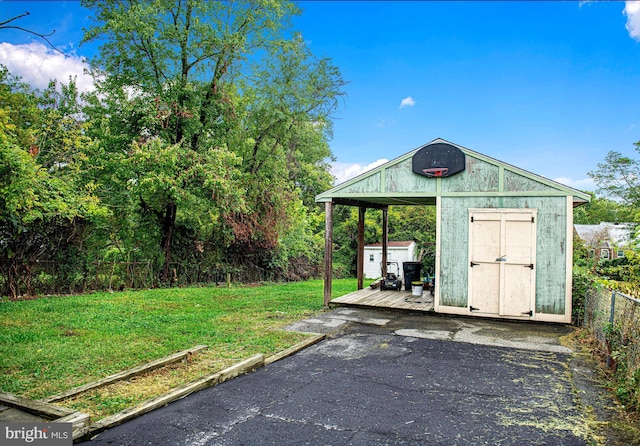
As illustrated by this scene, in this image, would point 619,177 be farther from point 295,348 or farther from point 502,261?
point 295,348

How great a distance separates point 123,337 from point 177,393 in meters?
2.54

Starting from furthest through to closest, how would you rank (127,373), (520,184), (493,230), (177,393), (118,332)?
(493,230), (520,184), (118,332), (127,373), (177,393)

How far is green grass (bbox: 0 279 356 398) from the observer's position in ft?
13.9

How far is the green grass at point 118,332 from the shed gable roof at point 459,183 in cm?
273

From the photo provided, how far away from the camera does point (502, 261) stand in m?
7.28

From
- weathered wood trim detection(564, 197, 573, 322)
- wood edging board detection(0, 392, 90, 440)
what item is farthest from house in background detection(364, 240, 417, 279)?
wood edging board detection(0, 392, 90, 440)

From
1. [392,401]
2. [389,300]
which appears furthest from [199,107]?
[392,401]

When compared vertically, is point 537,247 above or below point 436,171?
below

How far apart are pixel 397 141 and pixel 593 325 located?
25827 mm

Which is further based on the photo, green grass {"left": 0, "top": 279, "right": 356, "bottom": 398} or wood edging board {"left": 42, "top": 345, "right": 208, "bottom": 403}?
green grass {"left": 0, "top": 279, "right": 356, "bottom": 398}

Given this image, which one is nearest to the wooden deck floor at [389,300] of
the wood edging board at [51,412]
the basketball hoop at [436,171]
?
the basketball hoop at [436,171]

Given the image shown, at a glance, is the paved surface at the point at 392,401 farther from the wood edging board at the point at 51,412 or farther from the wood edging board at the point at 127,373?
the wood edging board at the point at 127,373

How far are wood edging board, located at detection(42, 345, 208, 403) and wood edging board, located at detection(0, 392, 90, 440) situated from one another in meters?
0.17

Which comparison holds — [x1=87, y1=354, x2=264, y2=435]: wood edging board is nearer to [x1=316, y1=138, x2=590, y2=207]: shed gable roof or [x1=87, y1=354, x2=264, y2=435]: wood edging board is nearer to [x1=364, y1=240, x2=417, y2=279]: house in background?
[x1=316, y1=138, x2=590, y2=207]: shed gable roof
